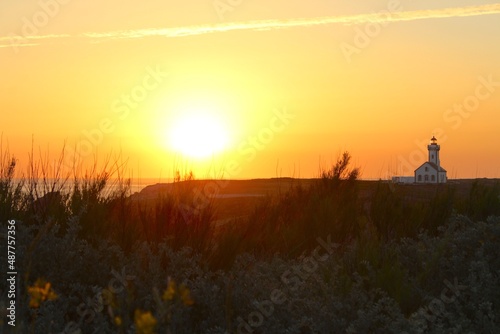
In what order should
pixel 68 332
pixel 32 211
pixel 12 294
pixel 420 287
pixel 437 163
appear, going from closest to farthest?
pixel 68 332 → pixel 12 294 → pixel 420 287 → pixel 32 211 → pixel 437 163

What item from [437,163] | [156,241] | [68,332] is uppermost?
[437,163]

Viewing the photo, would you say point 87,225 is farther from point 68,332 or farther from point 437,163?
point 437,163

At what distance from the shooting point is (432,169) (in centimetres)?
6147

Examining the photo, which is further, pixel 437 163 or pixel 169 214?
pixel 437 163

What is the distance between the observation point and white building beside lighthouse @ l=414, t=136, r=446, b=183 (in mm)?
61281

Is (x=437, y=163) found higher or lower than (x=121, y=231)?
higher

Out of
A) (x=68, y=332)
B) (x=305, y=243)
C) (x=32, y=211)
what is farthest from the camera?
(x=305, y=243)

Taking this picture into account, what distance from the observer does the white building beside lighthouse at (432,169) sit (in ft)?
201

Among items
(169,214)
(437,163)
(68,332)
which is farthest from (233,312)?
(437,163)

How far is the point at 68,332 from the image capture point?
5652 mm

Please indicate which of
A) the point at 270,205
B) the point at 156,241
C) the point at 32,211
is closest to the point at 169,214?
the point at 156,241

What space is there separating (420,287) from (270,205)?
15.2 feet

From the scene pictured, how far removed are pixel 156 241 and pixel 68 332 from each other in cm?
373

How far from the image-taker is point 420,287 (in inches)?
310
